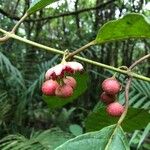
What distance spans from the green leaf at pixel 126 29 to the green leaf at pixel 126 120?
0.16m

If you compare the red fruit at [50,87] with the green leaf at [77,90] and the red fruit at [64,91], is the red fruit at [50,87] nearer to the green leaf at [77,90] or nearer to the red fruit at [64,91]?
the red fruit at [64,91]

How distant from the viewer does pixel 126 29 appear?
72 cm

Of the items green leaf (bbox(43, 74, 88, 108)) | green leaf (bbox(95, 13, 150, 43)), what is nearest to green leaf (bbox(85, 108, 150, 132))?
green leaf (bbox(43, 74, 88, 108))

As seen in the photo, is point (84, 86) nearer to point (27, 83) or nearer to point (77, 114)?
point (27, 83)

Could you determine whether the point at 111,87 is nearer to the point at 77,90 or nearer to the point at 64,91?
the point at 64,91

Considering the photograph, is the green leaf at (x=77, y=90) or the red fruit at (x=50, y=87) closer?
the red fruit at (x=50, y=87)

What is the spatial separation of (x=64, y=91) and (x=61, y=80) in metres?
0.03

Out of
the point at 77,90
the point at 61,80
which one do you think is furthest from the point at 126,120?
the point at 61,80

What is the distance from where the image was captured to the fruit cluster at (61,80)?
0.69 metres

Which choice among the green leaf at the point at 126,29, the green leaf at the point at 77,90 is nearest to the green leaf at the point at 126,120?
the green leaf at the point at 77,90

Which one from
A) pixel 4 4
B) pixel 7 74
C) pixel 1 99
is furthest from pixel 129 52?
pixel 1 99

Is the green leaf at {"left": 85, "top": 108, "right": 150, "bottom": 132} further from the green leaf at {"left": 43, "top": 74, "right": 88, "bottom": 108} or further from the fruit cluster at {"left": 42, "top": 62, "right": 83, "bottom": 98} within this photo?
the fruit cluster at {"left": 42, "top": 62, "right": 83, "bottom": 98}

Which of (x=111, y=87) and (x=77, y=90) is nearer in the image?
(x=111, y=87)

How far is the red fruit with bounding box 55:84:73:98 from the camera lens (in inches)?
27.4
